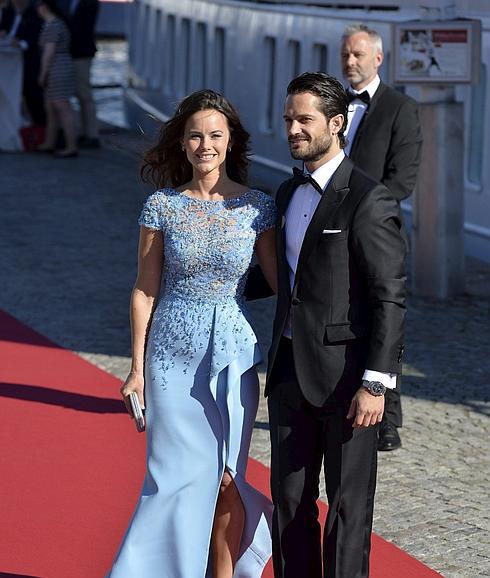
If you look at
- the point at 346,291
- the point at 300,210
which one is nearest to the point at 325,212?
the point at 300,210

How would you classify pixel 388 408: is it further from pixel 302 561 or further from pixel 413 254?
pixel 413 254

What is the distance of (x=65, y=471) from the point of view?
6723 millimetres

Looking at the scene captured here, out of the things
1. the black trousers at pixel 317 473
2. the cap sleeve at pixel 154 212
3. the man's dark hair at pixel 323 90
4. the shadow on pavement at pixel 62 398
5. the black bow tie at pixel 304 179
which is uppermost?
the man's dark hair at pixel 323 90

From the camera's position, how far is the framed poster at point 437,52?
32.7 feet

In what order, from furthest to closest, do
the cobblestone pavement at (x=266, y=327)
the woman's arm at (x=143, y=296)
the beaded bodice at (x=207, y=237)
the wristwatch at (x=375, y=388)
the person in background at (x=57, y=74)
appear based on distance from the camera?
the person in background at (x=57, y=74) → the cobblestone pavement at (x=266, y=327) → the woman's arm at (x=143, y=296) → the beaded bodice at (x=207, y=237) → the wristwatch at (x=375, y=388)

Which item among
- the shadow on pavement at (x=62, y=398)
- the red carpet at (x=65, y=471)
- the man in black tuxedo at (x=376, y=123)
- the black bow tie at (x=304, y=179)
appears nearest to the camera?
the black bow tie at (x=304, y=179)

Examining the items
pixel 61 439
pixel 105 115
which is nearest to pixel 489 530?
pixel 61 439

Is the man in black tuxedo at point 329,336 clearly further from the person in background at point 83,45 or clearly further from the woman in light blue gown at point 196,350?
the person in background at point 83,45

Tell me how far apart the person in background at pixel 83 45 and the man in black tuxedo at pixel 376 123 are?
1014 centimetres

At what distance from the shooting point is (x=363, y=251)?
4.41 meters

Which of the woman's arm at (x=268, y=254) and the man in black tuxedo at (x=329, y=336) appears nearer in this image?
the man in black tuxedo at (x=329, y=336)

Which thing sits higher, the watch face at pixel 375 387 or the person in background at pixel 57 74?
the person in background at pixel 57 74

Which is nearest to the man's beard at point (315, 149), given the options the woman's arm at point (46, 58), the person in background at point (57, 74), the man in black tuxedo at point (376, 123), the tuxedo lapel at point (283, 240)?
the tuxedo lapel at point (283, 240)

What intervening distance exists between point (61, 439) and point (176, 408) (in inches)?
105
